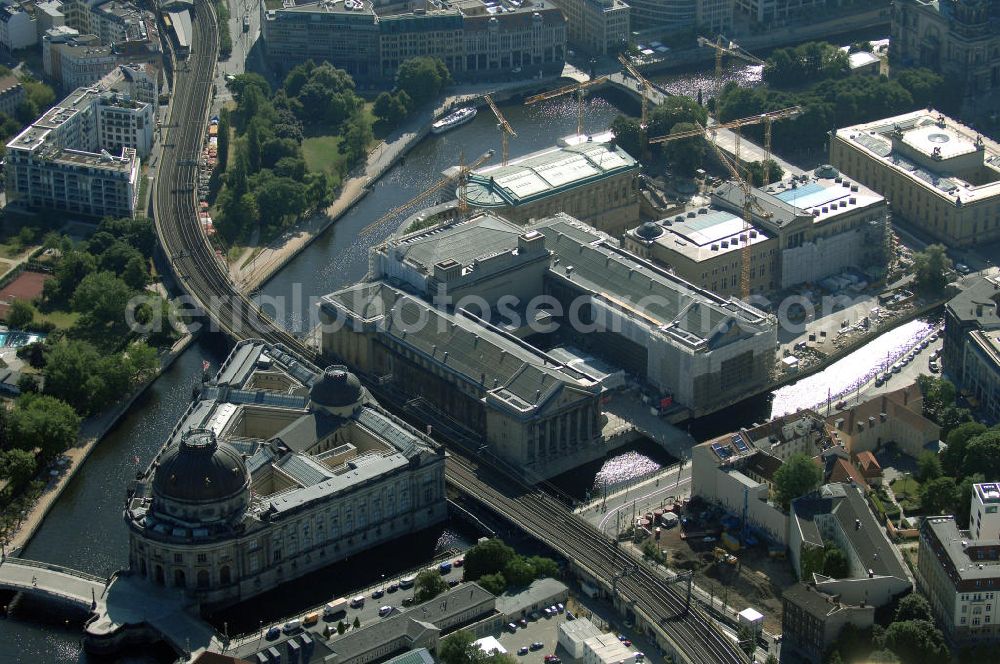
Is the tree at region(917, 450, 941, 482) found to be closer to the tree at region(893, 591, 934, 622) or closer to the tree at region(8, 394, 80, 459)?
the tree at region(893, 591, 934, 622)

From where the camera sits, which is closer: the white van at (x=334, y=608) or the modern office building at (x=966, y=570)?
the modern office building at (x=966, y=570)

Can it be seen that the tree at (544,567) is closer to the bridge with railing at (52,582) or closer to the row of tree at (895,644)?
the row of tree at (895,644)

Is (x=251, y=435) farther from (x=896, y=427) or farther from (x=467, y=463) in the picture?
(x=896, y=427)

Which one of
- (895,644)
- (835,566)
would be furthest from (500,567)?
(895,644)

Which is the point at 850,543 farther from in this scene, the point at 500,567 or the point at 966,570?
the point at 500,567

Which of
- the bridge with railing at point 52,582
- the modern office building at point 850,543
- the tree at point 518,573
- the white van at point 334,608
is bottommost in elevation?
the white van at point 334,608

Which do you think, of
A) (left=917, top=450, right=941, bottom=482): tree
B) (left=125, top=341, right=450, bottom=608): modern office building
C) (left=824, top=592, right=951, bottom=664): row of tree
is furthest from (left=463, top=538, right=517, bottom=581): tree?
(left=917, top=450, right=941, bottom=482): tree

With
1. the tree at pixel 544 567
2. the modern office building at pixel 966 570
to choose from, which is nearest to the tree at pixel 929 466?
the modern office building at pixel 966 570
